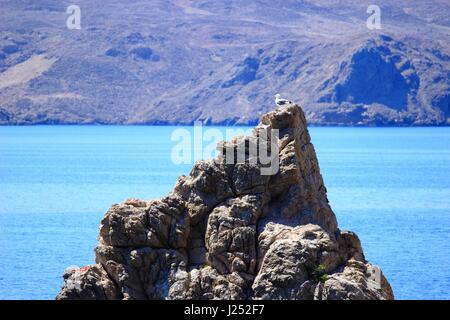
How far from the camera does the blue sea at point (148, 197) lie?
147ft

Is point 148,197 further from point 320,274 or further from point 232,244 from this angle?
point 320,274

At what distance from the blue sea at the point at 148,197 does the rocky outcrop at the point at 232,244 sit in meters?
16.7

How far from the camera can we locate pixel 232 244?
2091 cm

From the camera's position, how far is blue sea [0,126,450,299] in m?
44.8

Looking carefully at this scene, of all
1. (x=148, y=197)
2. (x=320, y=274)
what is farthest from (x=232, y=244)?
(x=148, y=197)

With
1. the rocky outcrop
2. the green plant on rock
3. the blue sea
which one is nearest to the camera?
the green plant on rock

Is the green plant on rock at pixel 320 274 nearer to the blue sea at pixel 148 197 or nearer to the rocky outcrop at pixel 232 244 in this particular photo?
the rocky outcrop at pixel 232 244

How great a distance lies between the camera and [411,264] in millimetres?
48312

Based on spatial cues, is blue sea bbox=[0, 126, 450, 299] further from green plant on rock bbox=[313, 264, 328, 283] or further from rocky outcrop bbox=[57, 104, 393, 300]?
green plant on rock bbox=[313, 264, 328, 283]

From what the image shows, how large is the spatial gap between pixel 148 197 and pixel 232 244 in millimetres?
50668

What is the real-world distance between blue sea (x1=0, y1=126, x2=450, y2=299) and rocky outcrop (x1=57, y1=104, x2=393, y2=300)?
16.7m

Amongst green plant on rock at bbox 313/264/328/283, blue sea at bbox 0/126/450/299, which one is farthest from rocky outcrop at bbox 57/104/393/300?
blue sea at bbox 0/126/450/299

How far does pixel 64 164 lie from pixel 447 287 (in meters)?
90.9
